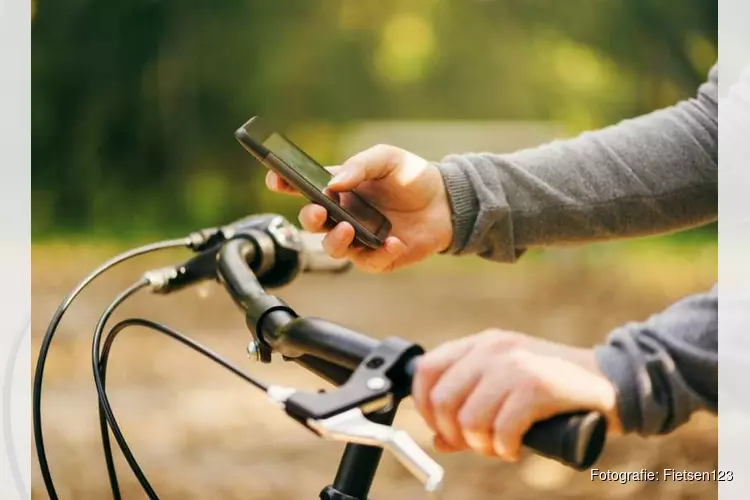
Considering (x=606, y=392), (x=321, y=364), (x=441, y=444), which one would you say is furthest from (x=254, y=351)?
(x=606, y=392)

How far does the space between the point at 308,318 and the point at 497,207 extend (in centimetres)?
43

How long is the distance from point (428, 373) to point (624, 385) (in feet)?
0.70

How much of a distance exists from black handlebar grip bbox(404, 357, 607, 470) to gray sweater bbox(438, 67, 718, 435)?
1.76ft

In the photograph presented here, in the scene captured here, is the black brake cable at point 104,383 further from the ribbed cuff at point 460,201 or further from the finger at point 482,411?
the ribbed cuff at point 460,201

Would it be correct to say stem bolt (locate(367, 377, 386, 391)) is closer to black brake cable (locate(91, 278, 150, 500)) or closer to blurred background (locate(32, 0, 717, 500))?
black brake cable (locate(91, 278, 150, 500))

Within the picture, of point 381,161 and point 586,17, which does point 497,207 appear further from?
point 586,17

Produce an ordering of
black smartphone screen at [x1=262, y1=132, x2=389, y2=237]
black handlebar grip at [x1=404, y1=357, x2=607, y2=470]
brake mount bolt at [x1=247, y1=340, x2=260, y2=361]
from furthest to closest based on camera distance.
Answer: black smartphone screen at [x1=262, y1=132, x2=389, y2=237] → brake mount bolt at [x1=247, y1=340, x2=260, y2=361] → black handlebar grip at [x1=404, y1=357, x2=607, y2=470]

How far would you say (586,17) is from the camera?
1.19 metres

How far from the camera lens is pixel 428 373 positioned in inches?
23.9

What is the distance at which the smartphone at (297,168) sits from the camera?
0.84 metres

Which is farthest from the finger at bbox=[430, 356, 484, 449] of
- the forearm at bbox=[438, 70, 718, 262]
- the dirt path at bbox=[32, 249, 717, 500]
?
the dirt path at bbox=[32, 249, 717, 500]

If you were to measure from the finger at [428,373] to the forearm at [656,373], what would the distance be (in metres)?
0.19

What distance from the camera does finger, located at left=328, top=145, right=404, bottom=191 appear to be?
92cm

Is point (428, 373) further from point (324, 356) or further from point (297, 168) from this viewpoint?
point (297, 168)
